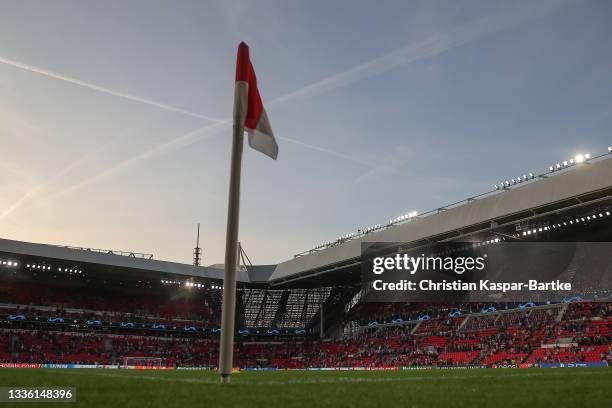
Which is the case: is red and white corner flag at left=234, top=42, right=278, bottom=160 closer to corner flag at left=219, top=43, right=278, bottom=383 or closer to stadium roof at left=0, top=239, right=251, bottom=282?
corner flag at left=219, top=43, right=278, bottom=383

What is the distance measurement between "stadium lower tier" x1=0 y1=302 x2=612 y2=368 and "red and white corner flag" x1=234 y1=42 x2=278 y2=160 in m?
32.6

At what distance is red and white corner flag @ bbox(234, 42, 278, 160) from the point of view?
1050 cm

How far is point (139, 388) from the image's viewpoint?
8.73 meters

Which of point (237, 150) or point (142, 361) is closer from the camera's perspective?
point (237, 150)

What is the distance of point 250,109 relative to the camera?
35.7 ft

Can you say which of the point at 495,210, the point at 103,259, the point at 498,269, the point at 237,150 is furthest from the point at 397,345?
the point at 237,150

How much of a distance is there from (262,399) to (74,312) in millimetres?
65313

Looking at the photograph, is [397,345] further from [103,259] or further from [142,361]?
[103,259]

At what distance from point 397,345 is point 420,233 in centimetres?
1431

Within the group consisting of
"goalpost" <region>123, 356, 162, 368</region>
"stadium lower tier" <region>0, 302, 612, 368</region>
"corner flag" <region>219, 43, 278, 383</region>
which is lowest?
"goalpost" <region>123, 356, 162, 368</region>

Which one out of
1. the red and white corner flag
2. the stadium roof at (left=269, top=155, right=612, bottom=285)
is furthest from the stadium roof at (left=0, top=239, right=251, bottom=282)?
the red and white corner flag

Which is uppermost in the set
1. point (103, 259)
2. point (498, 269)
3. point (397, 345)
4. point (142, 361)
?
point (103, 259)

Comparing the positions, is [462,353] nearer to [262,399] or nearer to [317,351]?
[317,351]

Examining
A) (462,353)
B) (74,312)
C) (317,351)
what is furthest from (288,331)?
(462,353)
